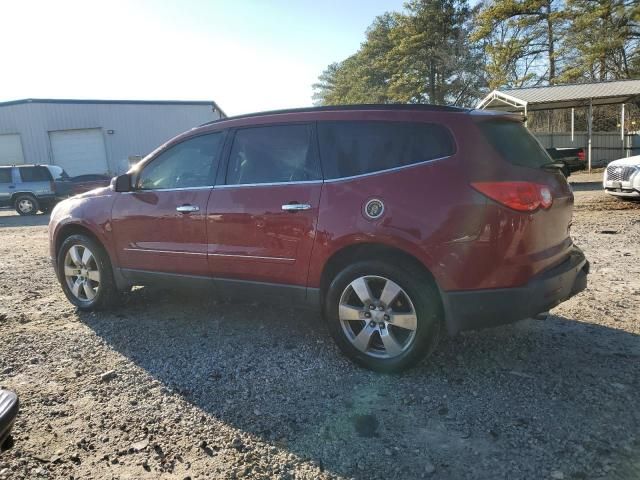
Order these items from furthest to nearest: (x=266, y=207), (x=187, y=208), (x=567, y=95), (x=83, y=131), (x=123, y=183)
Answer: (x=83, y=131)
(x=567, y=95)
(x=123, y=183)
(x=187, y=208)
(x=266, y=207)

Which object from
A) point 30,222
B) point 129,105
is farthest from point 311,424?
point 129,105

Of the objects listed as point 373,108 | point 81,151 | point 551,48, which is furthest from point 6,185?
point 551,48

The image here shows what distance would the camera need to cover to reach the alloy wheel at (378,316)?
3359 millimetres

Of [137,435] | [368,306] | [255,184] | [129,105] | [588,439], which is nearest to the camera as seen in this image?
[588,439]

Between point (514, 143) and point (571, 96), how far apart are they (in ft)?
61.6

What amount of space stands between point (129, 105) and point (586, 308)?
2929 cm

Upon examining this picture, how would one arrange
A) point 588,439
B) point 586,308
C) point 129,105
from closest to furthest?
point 588,439, point 586,308, point 129,105

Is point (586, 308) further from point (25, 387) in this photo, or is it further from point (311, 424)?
point (25, 387)

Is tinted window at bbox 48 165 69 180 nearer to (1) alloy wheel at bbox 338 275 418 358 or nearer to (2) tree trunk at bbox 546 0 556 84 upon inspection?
(1) alloy wheel at bbox 338 275 418 358

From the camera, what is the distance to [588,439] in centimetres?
267

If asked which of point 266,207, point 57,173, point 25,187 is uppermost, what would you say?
point 57,173

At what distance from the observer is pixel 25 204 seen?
18.2m

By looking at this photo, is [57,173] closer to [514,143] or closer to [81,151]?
[81,151]

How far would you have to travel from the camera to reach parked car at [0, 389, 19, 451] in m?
2.02
